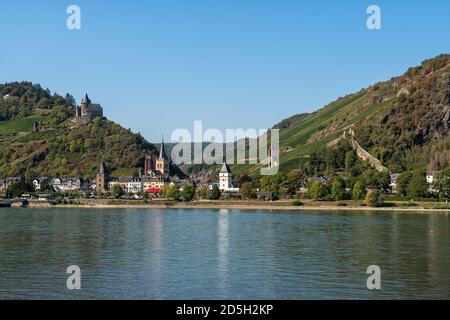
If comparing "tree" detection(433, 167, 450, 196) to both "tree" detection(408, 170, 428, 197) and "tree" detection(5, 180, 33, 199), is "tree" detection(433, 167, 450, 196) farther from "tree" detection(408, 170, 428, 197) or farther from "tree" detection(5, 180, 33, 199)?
"tree" detection(5, 180, 33, 199)

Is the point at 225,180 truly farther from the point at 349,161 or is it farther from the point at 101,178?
the point at 101,178

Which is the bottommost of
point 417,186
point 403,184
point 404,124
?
point 417,186

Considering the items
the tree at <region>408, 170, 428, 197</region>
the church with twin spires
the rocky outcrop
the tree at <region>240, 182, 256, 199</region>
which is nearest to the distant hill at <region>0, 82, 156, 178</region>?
the church with twin spires

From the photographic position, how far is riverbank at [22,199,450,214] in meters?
95.4

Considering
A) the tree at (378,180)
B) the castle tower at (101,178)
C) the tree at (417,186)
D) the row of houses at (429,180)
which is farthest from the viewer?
the castle tower at (101,178)

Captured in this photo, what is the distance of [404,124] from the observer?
13862 cm

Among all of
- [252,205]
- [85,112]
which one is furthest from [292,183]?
[85,112]

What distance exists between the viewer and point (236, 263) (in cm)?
3756

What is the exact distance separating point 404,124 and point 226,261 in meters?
107

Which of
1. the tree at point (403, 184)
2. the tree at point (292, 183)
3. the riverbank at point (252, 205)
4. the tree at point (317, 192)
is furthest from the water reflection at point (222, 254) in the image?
the tree at point (292, 183)

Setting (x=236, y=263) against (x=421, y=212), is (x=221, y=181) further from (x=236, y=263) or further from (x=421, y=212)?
(x=236, y=263)

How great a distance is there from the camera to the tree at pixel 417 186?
3943 inches

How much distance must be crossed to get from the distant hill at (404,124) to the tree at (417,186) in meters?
16.1

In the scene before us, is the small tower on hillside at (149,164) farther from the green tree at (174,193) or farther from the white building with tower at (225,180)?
the green tree at (174,193)
